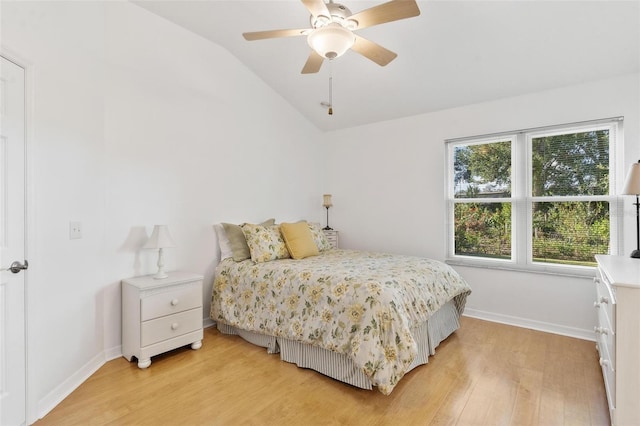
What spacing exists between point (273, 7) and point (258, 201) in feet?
6.61

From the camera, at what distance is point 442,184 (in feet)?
12.2

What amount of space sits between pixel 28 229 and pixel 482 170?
3984mm

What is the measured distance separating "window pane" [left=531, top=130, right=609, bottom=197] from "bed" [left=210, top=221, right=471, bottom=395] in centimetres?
142

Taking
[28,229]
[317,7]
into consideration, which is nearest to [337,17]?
[317,7]

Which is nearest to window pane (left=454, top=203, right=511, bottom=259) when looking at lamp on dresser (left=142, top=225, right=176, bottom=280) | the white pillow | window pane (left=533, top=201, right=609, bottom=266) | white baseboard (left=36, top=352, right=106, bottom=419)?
window pane (left=533, top=201, right=609, bottom=266)

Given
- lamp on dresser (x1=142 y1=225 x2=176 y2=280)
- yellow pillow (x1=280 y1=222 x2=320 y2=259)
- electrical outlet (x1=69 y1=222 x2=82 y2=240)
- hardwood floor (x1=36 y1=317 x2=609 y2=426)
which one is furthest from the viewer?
yellow pillow (x1=280 y1=222 x2=320 y2=259)

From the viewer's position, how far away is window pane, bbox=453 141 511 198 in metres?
3.41

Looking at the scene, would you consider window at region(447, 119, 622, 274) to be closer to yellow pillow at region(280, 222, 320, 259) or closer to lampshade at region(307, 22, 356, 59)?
yellow pillow at region(280, 222, 320, 259)

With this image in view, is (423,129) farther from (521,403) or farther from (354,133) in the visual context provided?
(521,403)

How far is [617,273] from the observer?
176 centimetres

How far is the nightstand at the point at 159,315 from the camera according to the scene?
93.3 inches

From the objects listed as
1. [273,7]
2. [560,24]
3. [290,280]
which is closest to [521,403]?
[290,280]

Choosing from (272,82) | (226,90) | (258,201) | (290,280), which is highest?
(272,82)

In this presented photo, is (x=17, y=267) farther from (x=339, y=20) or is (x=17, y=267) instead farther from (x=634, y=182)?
(x=634, y=182)
